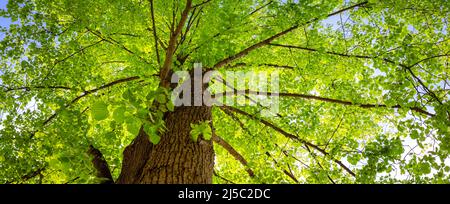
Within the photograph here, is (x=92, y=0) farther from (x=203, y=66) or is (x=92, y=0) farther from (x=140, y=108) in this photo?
(x=140, y=108)

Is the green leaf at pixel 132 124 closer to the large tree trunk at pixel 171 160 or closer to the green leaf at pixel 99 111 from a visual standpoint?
the green leaf at pixel 99 111

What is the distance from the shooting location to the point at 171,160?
353cm

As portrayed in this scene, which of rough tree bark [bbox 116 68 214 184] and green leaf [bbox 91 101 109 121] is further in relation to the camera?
rough tree bark [bbox 116 68 214 184]

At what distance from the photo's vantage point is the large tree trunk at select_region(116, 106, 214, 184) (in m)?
3.33

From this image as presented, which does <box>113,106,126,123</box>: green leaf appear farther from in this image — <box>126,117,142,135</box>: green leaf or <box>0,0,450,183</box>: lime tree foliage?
<box>0,0,450,183</box>: lime tree foliage

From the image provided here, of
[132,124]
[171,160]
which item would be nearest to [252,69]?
[171,160]

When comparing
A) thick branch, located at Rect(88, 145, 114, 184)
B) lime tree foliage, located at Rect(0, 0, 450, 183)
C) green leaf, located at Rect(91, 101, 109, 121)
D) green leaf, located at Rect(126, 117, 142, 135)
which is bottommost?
green leaf, located at Rect(126, 117, 142, 135)

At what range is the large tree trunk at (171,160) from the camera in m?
3.33

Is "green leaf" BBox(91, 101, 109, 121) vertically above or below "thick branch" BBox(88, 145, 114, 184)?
below

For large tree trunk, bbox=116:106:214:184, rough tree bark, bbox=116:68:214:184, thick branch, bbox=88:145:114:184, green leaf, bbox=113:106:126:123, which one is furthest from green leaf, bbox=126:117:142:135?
thick branch, bbox=88:145:114:184

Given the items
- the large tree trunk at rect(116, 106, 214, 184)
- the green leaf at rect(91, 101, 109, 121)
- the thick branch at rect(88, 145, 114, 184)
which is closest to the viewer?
the green leaf at rect(91, 101, 109, 121)

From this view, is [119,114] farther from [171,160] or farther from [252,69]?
[252,69]

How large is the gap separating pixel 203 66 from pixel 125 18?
1475 mm
